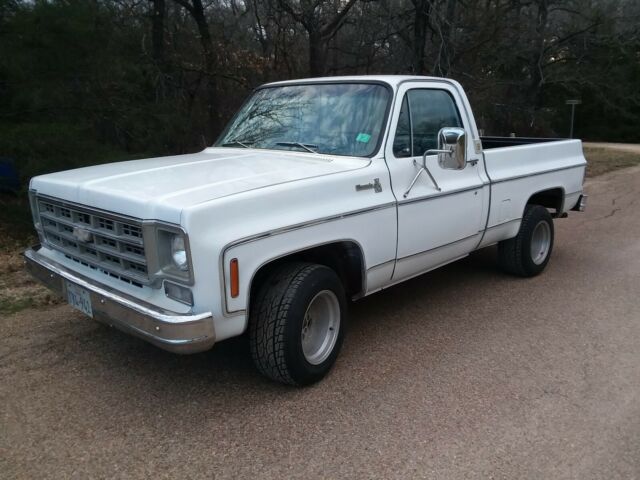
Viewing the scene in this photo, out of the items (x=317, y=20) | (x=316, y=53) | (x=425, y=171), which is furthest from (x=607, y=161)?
(x=425, y=171)

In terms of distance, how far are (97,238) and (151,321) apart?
770 mm

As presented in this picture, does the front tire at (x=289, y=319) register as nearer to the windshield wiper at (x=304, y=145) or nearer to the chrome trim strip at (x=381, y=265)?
the chrome trim strip at (x=381, y=265)

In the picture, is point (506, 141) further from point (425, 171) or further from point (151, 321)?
point (151, 321)

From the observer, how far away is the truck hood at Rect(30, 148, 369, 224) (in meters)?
3.05

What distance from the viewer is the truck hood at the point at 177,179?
3055mm

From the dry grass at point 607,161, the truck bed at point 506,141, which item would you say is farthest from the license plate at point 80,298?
the dry grass at point 607,161

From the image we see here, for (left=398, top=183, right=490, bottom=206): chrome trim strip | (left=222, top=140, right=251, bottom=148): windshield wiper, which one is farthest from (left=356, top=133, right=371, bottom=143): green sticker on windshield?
(left=222, top=140, right=251, bottom=148): windshield wiper

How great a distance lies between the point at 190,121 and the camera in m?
9.39

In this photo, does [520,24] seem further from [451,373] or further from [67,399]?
[67,399]

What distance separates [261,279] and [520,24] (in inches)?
638

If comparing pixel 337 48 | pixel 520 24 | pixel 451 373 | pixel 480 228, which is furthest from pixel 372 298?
pixel 520 24

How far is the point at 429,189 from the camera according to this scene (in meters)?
4.34

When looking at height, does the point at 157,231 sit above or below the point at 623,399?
above

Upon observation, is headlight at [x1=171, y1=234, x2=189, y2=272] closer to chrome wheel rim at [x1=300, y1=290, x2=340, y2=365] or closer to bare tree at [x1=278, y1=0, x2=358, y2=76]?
chrome wheel rim at [x1=300, y1=290, x2=340, y2=365]
